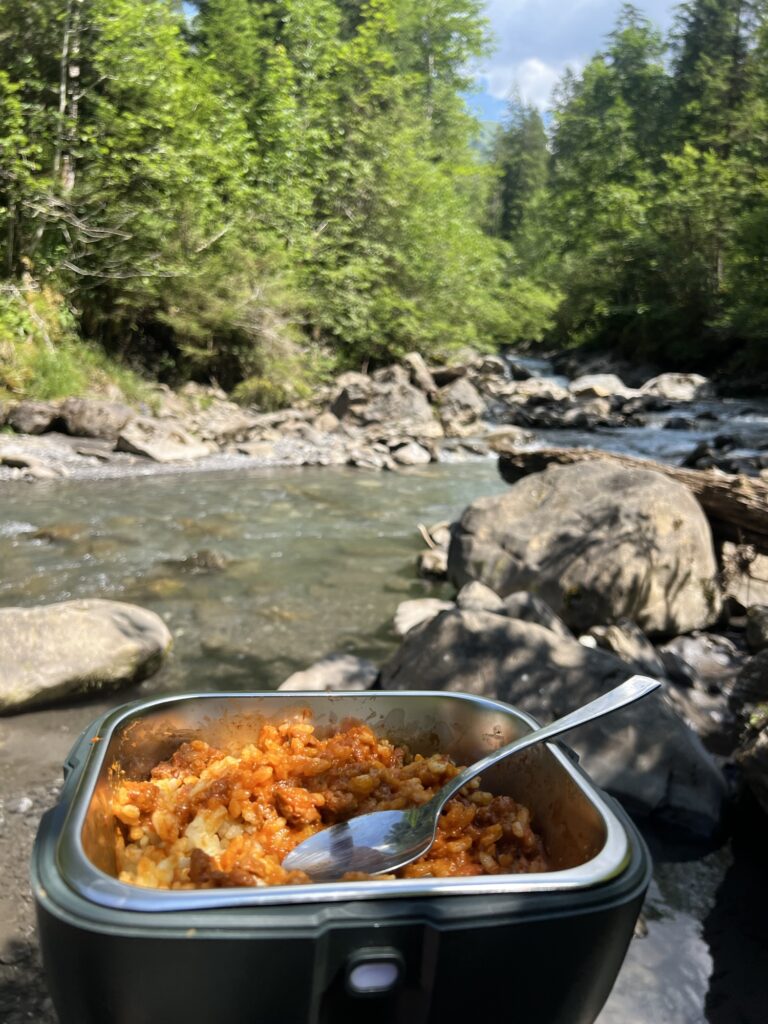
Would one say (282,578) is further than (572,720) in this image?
Yes

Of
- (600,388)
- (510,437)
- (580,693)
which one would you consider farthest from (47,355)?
(600,388)

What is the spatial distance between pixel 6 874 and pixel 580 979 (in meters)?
2.36

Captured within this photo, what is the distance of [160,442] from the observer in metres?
13.3

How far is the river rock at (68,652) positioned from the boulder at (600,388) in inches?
761

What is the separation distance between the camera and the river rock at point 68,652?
13.1 feet

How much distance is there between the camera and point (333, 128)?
21.9 m

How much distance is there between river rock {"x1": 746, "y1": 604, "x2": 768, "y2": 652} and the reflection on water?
97.6 inches

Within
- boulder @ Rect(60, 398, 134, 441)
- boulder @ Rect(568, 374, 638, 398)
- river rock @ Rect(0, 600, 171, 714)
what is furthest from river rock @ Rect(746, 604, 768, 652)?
boulder @ Rect(568, 374, 638, 398)

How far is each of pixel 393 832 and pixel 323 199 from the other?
22415 mm

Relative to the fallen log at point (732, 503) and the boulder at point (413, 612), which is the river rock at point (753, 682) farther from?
the fallen log at point (732, 503)

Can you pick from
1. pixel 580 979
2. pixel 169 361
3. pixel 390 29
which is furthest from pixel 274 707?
pixel 390 29

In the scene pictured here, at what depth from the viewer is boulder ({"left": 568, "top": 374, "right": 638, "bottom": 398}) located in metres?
22.0

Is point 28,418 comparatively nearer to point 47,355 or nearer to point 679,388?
point 47,355

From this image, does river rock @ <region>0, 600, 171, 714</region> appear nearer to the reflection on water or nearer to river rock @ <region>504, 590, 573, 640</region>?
the reflection on water
